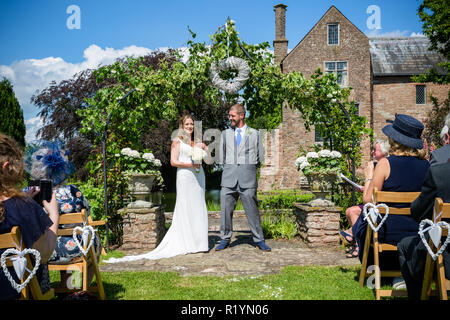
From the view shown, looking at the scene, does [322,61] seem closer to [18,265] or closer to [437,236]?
[437,236]

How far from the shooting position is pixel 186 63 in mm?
6332

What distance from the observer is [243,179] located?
564 cm

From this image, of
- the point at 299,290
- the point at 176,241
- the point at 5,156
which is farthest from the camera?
the point at 176,241

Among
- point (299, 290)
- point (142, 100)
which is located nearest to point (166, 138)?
point (142, 100)

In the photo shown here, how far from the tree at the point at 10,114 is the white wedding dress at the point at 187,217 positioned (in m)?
14.2

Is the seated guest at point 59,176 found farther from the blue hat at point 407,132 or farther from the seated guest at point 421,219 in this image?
the blue hat at point 407,132

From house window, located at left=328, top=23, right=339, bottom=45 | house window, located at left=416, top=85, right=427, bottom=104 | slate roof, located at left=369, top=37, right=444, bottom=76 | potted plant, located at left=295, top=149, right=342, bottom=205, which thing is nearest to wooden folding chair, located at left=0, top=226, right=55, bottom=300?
potted plant, located at left=295, top=149, right=342, bottom=205

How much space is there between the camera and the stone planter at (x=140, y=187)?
595 centimetres

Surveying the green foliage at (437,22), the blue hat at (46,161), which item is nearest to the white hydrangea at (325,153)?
the blue hat at (46,161)

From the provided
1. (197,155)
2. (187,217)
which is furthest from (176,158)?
(187,217)

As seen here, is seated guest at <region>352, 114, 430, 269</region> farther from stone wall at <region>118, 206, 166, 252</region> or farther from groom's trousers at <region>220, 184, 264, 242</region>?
stone wall at <region>118, 206, 166, 252</region>
